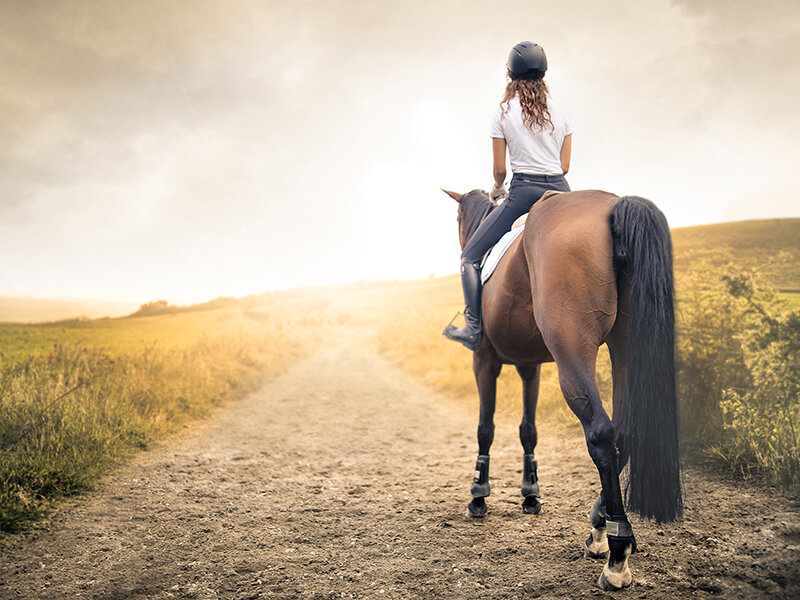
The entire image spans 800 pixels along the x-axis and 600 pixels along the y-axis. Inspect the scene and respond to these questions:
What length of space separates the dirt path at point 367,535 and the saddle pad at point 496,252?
2.27 metres

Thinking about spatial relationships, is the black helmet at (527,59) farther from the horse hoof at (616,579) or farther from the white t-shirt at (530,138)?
the horse hoof at (616,579)

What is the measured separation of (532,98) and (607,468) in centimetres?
Result: 296

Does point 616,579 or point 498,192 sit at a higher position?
point 498,192

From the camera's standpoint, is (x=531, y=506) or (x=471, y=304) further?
(x=471, y=304)

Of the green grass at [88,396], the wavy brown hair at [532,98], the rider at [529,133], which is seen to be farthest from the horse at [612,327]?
the green grass at [88,396]

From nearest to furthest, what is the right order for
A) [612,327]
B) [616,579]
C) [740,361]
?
1. [616,579]
2. [612,327]
3. [740,361]

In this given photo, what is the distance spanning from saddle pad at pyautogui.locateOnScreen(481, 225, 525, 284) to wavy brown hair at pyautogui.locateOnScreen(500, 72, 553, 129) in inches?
35.8

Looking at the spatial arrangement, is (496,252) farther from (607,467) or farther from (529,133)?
(607,467)

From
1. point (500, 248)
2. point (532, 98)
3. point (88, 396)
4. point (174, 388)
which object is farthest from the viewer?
point (174, 388)

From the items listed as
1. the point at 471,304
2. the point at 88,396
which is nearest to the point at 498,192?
the point at 471,304

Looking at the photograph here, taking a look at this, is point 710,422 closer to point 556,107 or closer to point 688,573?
point 688,573

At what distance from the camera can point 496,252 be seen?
168 inches

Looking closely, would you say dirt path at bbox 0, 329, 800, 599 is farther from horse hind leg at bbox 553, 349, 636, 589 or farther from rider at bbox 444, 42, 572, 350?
rider at bbox 444, 42, 572, 350

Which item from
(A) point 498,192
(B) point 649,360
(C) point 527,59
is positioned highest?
(C) point 527,59
